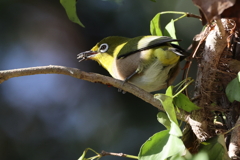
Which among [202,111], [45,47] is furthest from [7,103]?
[202,111]

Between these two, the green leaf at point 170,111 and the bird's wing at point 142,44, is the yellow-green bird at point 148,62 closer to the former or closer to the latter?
the bird's wing at point 142,44

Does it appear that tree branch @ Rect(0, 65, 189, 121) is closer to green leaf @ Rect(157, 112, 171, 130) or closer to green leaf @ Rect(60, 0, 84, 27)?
green leaf @ Rect(157, 112, 171, 130)

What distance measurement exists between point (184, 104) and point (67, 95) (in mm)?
1869

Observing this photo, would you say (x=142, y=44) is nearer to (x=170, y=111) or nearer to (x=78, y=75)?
(x=78, y=75)

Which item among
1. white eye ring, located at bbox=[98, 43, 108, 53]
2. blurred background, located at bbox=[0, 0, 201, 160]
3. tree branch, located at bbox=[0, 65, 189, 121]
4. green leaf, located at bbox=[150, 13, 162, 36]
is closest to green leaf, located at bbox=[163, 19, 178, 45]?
green leaf, located at bbox=[150, 13, 162, 36]

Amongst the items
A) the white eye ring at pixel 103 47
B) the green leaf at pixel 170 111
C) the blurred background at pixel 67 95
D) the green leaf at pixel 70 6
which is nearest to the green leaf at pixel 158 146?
the green leaf at pixel 170 111

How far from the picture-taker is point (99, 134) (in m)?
2.35

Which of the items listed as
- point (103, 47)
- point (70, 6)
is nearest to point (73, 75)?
point (70, 6)

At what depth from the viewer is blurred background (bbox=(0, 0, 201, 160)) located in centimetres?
230

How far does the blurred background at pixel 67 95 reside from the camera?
230 centimetres

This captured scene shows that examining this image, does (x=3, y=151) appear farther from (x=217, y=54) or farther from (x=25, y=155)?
(x=217, y=54)

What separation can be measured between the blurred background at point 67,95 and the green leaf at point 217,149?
5.06 feet

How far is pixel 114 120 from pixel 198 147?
5.26 feet

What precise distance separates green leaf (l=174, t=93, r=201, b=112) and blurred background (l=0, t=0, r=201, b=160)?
152 cm
